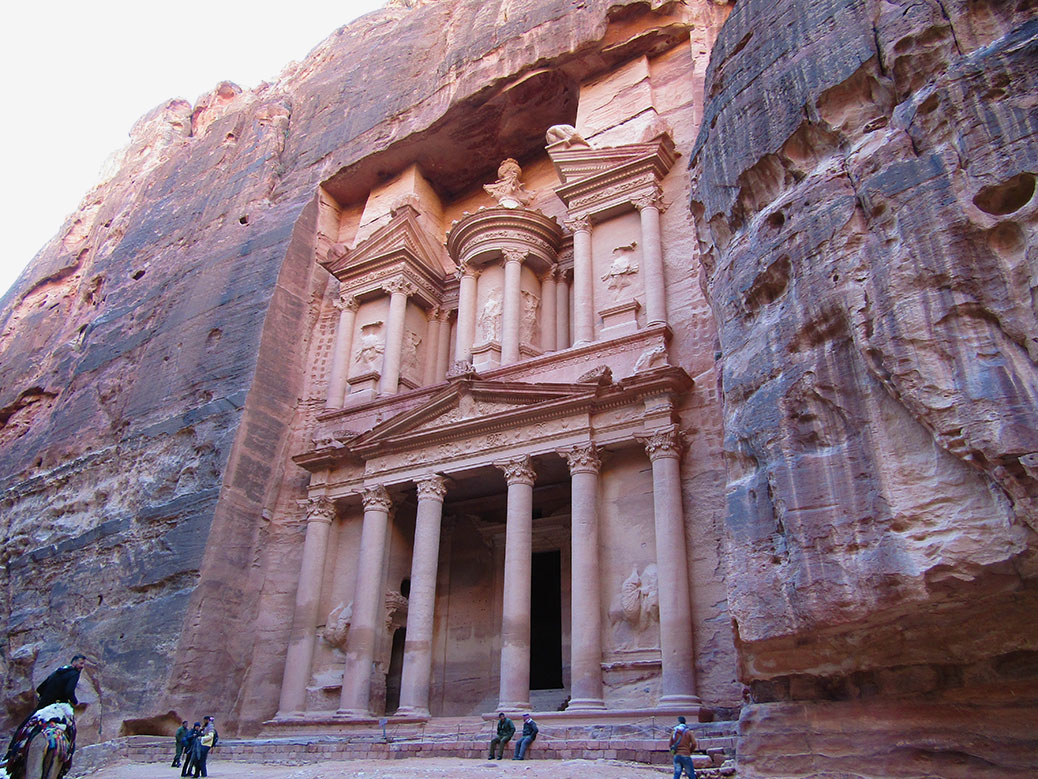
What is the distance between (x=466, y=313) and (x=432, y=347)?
2056 mm

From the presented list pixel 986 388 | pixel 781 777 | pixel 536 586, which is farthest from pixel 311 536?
pixel 986 388

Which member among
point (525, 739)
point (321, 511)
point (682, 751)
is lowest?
point (682, 751)

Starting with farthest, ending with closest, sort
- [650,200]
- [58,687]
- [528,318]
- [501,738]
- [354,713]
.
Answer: [528,318], [650,200], [354,713], [501,738], [58,687]

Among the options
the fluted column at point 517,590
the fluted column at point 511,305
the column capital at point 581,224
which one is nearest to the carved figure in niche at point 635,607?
the fluted column at point 517,590

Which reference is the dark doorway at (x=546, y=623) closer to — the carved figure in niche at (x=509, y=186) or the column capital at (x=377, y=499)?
the column capital at (x=377, y=499)

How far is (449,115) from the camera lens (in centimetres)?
2114

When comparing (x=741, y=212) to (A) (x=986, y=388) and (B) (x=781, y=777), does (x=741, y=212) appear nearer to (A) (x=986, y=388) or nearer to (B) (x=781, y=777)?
(A) (x=986, y=388)

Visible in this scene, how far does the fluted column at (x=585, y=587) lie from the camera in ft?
40.6

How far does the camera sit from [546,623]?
53.7ft

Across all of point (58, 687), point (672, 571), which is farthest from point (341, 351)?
point (58, 687)

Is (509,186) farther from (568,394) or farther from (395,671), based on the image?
(395,671)

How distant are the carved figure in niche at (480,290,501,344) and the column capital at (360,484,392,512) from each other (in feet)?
13.6

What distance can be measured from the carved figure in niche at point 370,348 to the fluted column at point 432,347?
1.21 meters

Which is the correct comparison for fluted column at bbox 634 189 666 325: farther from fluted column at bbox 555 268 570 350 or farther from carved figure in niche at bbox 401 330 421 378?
carved figure in niche at bbox 401 330 421 378
